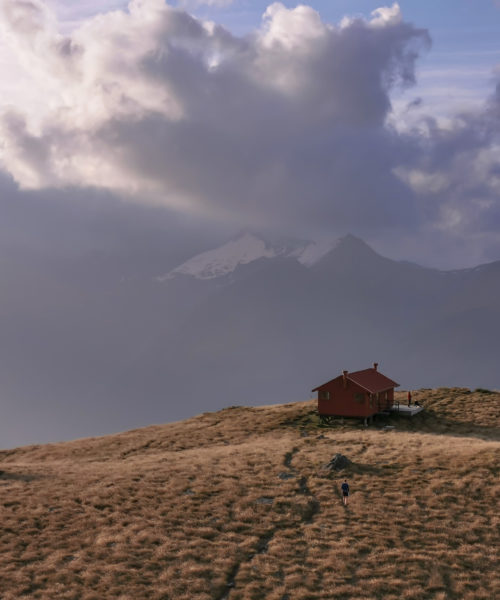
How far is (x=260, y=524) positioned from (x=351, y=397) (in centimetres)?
3297

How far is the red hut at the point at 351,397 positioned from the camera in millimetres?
60531

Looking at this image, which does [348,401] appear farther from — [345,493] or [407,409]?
[345,493]

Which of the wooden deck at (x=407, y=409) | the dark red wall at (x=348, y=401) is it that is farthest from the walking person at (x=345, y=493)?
the wooden deck at (x=407, y=409)

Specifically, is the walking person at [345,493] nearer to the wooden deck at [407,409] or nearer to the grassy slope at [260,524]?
the grassy slope at [260,524]

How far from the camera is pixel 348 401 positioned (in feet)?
201

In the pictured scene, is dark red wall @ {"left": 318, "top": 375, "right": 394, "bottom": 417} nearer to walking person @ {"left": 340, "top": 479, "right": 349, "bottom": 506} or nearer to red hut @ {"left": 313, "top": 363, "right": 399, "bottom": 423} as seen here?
red hut @ {"left": 313, "top": 363, "right": 399, "bottom": 423}

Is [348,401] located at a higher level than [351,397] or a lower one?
lower

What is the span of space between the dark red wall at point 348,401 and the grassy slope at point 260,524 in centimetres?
1045

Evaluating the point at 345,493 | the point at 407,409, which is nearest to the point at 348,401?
the point at 407,409

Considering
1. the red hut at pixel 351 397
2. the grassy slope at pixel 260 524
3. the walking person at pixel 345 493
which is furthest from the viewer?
the red hut at pixel 351 397

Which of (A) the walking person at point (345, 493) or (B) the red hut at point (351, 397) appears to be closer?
(A) the walking person at point (345, 493)

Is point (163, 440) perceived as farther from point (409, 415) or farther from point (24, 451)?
point (409, 415)

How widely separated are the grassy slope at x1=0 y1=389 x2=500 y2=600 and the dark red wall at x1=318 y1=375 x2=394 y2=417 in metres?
10.5

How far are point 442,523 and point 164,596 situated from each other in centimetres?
1459
